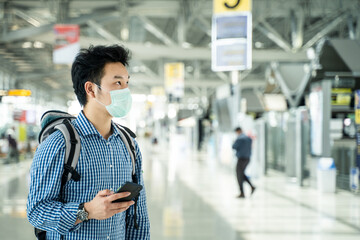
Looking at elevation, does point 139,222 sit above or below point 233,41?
below

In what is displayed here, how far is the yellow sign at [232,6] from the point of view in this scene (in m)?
14.0

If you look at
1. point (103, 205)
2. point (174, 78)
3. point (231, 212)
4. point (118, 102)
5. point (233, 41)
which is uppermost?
point (174, 78)

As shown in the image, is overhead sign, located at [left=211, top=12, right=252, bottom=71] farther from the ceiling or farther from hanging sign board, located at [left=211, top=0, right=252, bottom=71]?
the ceiling

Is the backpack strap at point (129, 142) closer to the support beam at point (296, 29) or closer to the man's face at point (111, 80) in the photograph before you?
the man's face at point (111, 80)

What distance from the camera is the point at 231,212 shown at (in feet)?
33.6

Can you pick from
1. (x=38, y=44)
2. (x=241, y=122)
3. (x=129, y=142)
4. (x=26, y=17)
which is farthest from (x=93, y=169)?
(x=26, y=17)

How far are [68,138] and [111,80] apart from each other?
0.39m

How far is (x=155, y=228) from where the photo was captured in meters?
8.28

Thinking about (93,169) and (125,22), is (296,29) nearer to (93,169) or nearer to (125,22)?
(125,22)

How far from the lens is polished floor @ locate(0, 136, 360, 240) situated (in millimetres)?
8047

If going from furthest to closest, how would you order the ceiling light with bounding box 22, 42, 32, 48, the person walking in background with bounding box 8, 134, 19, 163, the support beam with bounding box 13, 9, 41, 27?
the support beam with bounding box 13, 9, 41, 27, the ceiling light with bounding box 22, 42, 32, 48, the person walking in background with bounding box 8, 134, 19, 163

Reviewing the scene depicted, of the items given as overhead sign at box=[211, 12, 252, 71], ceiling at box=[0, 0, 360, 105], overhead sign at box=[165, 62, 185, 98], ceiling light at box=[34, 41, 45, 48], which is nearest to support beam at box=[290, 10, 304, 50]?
ceiling at box=[0, 0, 360, 105]

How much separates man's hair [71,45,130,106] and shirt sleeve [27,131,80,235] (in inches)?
14.6

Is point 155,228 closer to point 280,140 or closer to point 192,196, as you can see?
point 192,196
